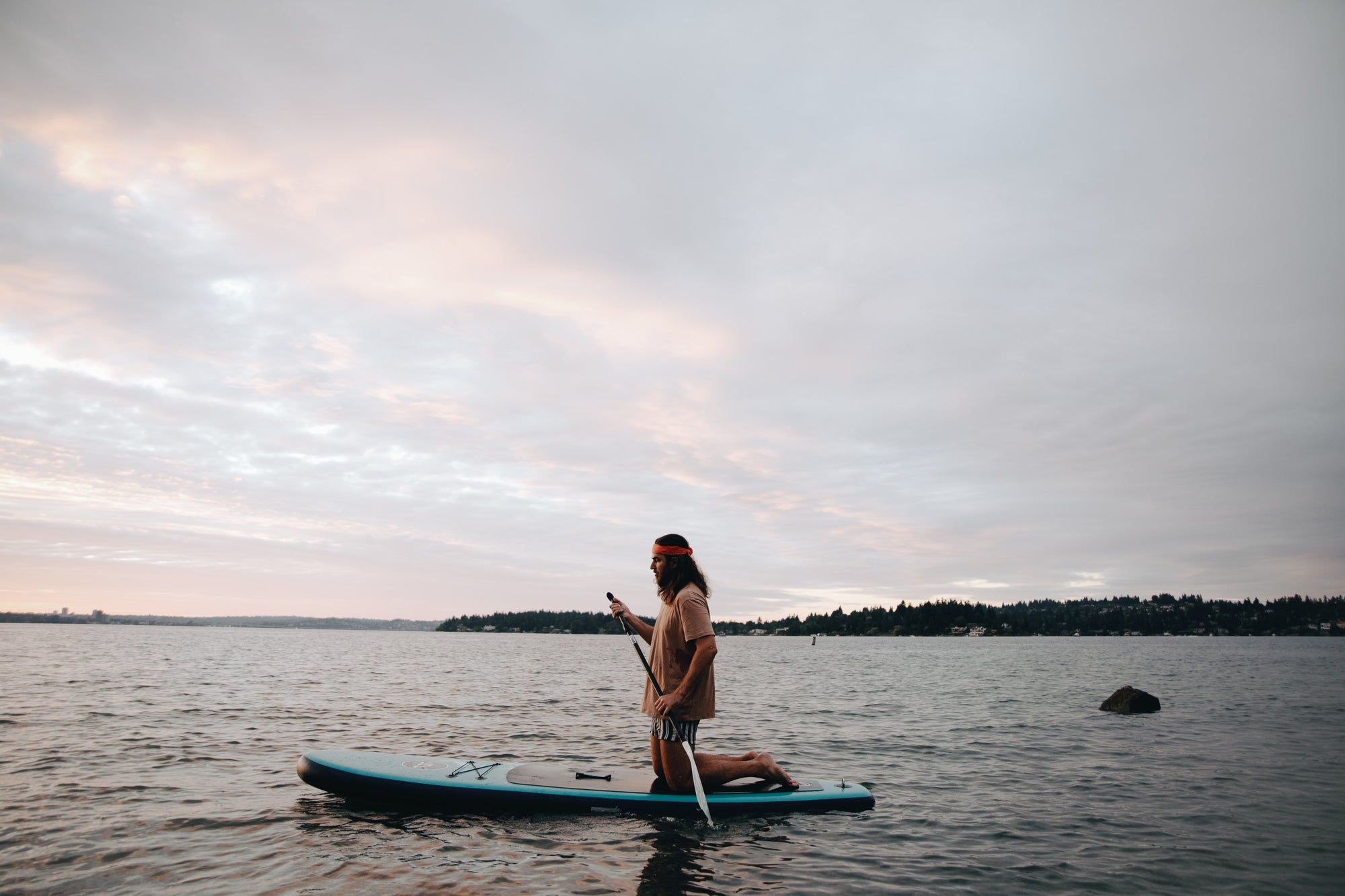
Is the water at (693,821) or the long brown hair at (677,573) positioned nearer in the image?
the water at (693,821)

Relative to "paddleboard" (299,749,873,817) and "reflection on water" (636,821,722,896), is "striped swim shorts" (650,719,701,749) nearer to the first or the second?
"paddleboard" (299,749,873,817)

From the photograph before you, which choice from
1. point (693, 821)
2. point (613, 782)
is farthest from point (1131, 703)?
point (613, 782)

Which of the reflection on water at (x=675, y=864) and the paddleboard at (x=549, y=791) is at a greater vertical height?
the paddleboard at (x=549, y=791)

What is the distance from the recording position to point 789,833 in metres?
8.23

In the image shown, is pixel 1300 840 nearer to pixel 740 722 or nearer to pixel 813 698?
pixel 740 722

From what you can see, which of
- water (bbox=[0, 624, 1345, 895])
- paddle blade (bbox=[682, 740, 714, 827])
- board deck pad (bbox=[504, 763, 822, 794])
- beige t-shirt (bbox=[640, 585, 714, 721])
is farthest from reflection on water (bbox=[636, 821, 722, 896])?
beige t-shirt (bbox=[640, 585, 714, 721])

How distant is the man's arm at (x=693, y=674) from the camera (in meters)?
7.29

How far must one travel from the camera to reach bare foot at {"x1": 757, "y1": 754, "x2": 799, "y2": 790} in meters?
8.66

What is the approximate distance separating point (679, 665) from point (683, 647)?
239 mm

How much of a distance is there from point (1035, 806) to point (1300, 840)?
276 centimetres

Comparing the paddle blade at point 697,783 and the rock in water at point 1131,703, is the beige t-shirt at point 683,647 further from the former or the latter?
the rock in water at point 1131,703

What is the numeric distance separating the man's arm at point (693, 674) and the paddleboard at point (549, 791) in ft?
5.06

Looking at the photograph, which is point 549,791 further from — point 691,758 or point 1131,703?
point 1131,703

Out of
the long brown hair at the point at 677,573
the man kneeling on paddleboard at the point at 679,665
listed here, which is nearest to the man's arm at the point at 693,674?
the man kneeling on paddleboard at the point at 679,665
